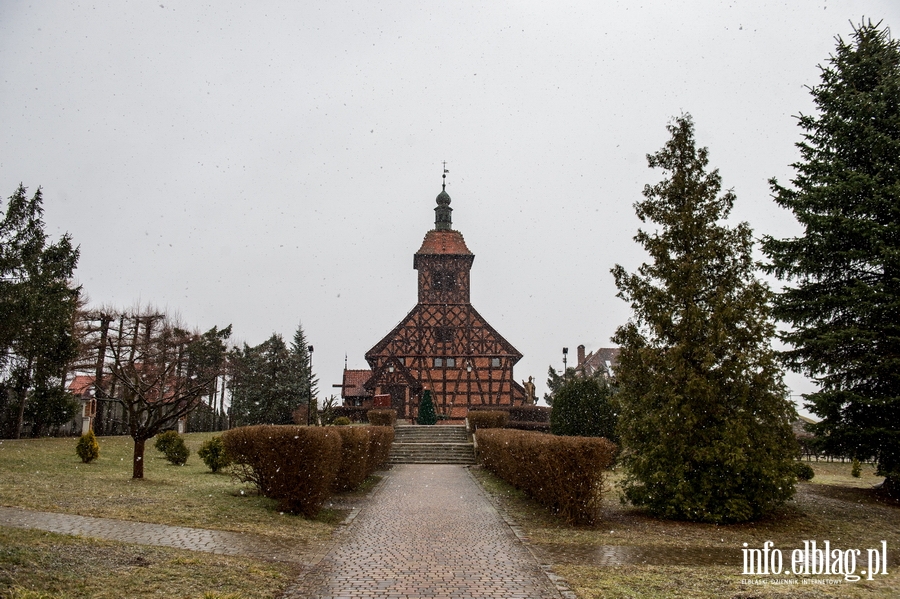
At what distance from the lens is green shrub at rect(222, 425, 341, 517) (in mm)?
11602

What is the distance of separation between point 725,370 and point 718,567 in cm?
465

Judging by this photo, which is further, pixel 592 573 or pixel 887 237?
pixel 887 237

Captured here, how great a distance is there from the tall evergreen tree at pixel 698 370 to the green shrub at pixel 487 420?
1754cm

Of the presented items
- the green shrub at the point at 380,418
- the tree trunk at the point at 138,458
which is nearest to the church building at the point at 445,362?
the green shrub at the point at 380,418

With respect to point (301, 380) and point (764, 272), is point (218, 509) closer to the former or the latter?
point (764, 272)

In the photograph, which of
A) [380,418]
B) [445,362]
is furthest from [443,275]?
[380,418]

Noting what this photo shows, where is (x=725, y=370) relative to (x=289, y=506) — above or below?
above

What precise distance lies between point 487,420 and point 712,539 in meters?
20.8

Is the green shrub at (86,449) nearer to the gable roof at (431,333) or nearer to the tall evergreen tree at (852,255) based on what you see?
the tall evergreen tree at (852,255)

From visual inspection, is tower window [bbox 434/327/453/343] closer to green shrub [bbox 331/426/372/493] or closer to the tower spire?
the tower spire

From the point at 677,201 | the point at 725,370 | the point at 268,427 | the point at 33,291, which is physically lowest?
the point at 268,427

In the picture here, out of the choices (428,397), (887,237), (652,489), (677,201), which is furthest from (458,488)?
(428,397)

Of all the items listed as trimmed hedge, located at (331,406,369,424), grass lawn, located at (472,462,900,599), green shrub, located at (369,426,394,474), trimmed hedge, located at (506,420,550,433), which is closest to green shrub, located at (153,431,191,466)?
green shrub, located at (369,426,394,474)

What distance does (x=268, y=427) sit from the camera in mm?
11828
